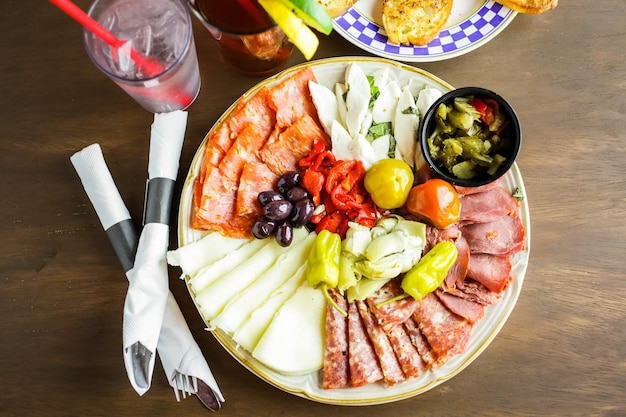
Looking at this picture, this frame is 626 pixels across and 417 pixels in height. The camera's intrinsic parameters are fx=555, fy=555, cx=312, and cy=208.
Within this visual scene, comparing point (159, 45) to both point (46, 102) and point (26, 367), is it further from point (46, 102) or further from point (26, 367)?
point (26, 367)

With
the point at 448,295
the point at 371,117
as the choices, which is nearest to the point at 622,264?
the point at 448,295

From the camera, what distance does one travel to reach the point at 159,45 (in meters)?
1.84

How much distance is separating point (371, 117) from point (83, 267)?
118 centimetres

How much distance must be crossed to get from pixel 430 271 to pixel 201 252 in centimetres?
76

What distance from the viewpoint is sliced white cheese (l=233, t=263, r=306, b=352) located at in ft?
5.92

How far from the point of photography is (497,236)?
1863 mm

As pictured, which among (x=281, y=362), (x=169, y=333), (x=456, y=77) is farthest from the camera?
(x=456, y=77)

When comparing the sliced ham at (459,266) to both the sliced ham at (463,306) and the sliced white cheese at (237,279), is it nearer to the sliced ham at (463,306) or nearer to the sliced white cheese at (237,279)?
the sliced ham at (463,306)

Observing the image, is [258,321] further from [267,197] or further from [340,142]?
[340,142]

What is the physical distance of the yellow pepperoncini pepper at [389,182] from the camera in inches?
70.6

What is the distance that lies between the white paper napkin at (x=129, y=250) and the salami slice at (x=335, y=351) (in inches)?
16.3

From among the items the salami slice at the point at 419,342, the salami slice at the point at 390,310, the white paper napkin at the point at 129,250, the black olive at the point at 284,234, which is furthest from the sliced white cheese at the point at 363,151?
the white paper napkin at the point at 129,250

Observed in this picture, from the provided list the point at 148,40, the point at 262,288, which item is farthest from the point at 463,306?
the point at 148,40

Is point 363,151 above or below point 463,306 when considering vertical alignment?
above
